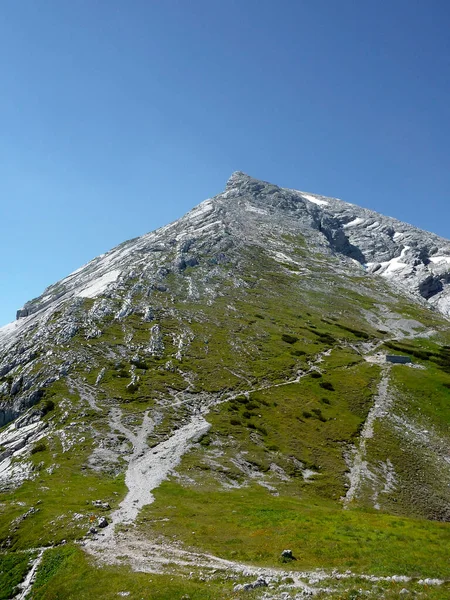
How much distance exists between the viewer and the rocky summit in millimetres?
28688

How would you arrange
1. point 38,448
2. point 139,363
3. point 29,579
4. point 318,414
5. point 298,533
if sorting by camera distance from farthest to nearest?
point 139,363, point 318,414, point 38,448, point 298,533, point 29,579

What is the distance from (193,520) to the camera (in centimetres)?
3931

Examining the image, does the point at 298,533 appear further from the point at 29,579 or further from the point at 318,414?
the point at 318,414

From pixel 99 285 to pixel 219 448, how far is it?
106 m

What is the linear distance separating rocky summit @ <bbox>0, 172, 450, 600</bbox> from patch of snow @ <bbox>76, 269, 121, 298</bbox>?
1714 millimetres

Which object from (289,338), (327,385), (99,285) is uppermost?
(99,285)

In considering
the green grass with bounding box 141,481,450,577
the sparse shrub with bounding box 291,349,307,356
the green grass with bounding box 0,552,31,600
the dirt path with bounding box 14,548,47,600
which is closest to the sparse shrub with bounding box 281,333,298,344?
the sparse shrub with bounding box 291,349,307,356

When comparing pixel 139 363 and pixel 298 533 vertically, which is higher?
pixel 139 363

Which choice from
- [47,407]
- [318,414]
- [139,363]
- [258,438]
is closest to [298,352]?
[318,414]

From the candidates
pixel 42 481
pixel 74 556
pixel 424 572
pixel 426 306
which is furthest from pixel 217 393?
pixel 426 306

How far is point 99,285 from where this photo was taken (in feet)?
504

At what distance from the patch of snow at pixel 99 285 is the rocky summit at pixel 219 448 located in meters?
1.71

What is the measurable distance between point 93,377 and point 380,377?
7051cm

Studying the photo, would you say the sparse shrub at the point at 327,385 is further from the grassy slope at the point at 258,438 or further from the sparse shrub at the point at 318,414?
the sparse shrub at the point at 318,414
